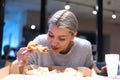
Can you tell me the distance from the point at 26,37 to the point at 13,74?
3952 mm

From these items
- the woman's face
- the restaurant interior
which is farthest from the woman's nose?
the restaurant interior

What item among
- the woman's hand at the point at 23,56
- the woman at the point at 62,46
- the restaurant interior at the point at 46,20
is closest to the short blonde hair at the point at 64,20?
the woman at the point at 62,46

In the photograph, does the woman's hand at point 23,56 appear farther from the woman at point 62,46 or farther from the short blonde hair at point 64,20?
the short blonde hair at point 64,20

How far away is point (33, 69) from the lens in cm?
121

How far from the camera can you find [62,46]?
5.27 ft

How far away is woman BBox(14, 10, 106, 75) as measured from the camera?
5.03 feet

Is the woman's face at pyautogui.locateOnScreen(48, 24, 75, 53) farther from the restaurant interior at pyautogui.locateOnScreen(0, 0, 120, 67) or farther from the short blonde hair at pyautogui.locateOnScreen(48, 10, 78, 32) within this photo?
the restaurant interior at pyautogui.locateOnScreen(0, 0, 120, 67)

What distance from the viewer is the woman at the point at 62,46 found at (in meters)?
1.53

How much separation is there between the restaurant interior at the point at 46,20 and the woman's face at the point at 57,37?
309 centimetres

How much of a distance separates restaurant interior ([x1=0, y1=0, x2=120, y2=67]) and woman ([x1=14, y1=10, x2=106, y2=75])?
2948mm

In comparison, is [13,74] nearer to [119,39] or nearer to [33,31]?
[33,31]

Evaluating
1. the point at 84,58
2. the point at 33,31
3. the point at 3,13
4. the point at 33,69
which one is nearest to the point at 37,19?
the point at 33,31

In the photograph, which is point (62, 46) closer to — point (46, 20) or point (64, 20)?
point (64, 20)

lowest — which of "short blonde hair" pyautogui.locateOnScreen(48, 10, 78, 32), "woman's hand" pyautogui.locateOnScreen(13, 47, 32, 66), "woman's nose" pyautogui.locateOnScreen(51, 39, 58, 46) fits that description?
"woman's hand" pyautogui.locateOnScreen(13, 47, 32, 66)
